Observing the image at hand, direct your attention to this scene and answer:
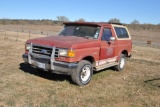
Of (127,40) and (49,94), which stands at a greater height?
(127,40)

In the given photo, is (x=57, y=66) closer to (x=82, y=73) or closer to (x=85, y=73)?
(x=82, y=73)

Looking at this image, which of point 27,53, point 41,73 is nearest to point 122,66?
point 41,73

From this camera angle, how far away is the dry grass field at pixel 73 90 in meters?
5.29

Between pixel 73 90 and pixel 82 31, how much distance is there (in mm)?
Answer: 2240

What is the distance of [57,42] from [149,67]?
5.48 metres

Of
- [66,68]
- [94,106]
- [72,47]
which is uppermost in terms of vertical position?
[72,47]

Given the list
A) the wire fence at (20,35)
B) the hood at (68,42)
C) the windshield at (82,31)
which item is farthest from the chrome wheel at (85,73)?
the wire fence at (20,35)

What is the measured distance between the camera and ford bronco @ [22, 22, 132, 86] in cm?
615

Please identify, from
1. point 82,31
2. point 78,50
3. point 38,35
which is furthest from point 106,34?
point 38,35

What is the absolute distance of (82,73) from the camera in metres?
6.67

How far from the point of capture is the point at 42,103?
201 inches

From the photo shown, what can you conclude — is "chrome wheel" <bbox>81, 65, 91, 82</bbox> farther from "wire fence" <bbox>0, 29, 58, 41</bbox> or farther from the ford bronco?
"wire fence" <bbox>0, 29, 58, 41</bbox>

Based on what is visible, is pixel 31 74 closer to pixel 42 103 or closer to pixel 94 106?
pixel 42 103

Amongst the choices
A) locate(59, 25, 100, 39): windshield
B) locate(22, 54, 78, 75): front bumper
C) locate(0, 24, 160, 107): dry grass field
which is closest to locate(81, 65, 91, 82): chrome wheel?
locate(0, 24, 160, 107): dry grass field
